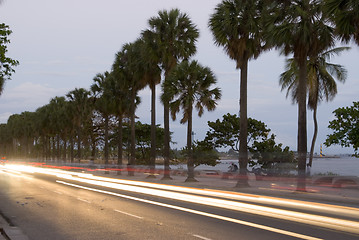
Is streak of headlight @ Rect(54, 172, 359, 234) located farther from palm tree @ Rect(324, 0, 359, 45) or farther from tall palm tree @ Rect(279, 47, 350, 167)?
tall palm tree @ Rect(279, 47, 350, 167)

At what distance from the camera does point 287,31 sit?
921 inches

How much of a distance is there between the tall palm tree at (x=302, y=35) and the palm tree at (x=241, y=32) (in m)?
3.40

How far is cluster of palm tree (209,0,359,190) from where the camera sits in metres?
19.1

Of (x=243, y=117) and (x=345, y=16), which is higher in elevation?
(x=345, y=16)

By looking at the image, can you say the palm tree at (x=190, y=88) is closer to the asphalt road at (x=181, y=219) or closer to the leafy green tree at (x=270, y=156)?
the leafy green tree at (x=270, y=156)

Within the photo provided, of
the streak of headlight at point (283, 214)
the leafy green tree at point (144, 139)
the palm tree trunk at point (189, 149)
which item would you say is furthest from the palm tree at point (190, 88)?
the leafy green tree at point (144, 139)

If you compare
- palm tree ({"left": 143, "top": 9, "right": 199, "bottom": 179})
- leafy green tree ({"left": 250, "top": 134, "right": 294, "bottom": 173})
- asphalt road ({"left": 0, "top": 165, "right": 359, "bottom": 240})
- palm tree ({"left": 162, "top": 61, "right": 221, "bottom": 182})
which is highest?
palm tree ({"left": 143, "top": 9, "right": 199, "bottom": 179})

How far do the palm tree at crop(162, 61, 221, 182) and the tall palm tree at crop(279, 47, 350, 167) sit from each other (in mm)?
8630

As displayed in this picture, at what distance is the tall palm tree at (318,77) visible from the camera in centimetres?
A: 3950

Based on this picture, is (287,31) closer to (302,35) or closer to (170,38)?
(302,35)

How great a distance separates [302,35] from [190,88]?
44.5ft

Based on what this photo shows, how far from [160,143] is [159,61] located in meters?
34.4

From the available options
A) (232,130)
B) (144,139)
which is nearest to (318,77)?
(232,130)

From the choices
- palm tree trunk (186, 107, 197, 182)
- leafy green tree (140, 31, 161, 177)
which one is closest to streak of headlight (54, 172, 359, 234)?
palm tree trunk (186, 107, 197, 182)
